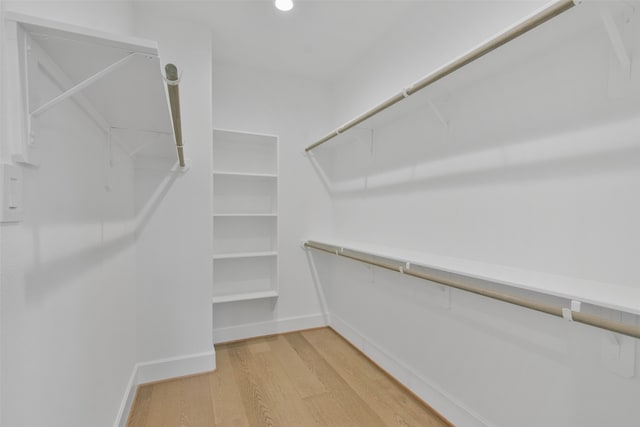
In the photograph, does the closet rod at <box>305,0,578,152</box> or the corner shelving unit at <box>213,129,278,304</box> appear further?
the corner shelving unit at <box>213,129,278,304</box>

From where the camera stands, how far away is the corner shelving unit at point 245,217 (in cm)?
260

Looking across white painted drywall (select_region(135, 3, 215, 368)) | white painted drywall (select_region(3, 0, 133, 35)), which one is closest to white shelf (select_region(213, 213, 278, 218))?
white painted drywall (select_region(135, 3, 215, 368))

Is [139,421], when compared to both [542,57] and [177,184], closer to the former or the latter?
[177,184]

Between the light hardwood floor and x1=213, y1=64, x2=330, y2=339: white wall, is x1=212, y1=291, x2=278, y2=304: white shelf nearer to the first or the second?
x1=213, y1=64, x2=330, y2=339: white wall

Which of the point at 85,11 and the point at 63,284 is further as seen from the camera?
the point at 85,11

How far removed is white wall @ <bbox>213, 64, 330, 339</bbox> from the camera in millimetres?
2650

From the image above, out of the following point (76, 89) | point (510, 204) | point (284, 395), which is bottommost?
point (284, 395)

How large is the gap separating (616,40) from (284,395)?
2.24 m

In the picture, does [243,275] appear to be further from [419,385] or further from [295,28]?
[295,28]

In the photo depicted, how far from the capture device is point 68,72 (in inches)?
31.1

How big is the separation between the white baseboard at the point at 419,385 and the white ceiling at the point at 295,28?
2.34 meters

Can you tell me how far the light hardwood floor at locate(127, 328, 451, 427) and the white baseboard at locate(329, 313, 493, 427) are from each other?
0.05 m

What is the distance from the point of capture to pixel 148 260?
2.04 m

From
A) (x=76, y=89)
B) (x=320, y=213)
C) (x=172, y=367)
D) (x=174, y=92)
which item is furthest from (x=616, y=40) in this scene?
(x=172, y=367)
